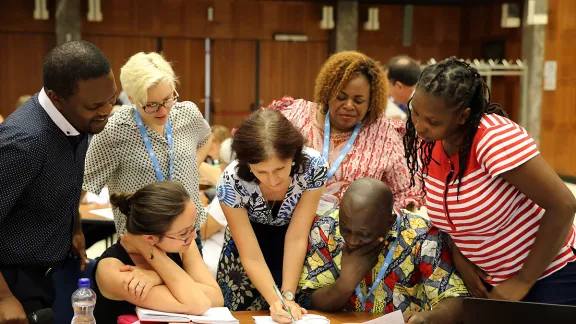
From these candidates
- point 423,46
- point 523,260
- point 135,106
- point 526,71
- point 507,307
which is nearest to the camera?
point 507,307

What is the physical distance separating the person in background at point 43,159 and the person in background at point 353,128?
120cm

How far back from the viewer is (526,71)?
1158 centimetres

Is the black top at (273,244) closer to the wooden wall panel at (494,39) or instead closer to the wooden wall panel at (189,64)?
the wooden wall panel at (189,64)

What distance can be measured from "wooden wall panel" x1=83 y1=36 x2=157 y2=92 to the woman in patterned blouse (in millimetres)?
9792

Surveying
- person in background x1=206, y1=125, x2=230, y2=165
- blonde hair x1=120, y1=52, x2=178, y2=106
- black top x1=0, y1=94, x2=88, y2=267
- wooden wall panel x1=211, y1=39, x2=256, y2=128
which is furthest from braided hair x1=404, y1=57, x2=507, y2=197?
wooden wall panel x1=211, y1=39, x2=256, y2=128

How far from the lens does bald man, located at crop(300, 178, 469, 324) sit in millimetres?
2480

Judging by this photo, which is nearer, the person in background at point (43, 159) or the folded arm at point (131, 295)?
the person in background at point (43, 159)

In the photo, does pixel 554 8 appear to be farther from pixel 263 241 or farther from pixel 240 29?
pixel 263 241

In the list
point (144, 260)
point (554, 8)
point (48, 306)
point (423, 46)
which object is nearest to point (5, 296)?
point (48, 306)

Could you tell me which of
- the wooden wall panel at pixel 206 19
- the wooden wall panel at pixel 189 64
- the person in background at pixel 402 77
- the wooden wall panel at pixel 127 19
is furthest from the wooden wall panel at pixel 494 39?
the person in background at pixel 402 77

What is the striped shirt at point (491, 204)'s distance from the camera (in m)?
2.11

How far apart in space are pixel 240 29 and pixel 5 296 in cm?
1101

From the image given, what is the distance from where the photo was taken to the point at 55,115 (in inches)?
86.7

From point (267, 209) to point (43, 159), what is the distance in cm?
92
